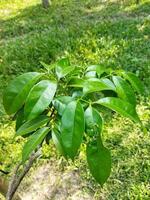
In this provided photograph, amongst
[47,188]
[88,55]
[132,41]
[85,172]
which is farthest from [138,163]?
[132,41]

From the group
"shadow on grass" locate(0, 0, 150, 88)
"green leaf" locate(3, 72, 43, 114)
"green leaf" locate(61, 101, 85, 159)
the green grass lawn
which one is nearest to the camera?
"green leaf" locate(61, 101, 85, 159)

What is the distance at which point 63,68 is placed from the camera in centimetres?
154

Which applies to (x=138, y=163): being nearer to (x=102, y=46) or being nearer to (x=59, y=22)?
(x=102, y=46)

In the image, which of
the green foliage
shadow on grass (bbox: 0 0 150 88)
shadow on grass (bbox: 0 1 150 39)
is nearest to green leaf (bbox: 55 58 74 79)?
the green foliage

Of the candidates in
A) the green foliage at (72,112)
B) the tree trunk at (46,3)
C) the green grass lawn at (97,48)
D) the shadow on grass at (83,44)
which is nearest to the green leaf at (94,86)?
the green foliage at (72,112)

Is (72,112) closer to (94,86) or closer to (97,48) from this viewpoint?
(94,86)

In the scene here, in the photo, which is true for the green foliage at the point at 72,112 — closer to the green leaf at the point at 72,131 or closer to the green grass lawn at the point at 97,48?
the green leaf at the point at 72,131

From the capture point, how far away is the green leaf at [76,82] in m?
1.42

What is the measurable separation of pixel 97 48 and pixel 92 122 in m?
6.15

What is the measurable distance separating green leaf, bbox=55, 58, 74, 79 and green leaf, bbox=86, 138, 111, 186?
0.35m

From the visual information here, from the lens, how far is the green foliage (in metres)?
1.23

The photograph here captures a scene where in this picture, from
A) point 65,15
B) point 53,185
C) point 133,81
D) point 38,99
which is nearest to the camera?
point 38,99

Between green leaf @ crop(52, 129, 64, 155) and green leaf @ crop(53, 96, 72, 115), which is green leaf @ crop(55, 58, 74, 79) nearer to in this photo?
green leaf @ crop(53, 96, 72, 115)

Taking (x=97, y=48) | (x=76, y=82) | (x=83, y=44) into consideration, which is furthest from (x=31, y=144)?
(x=83, y=44)
